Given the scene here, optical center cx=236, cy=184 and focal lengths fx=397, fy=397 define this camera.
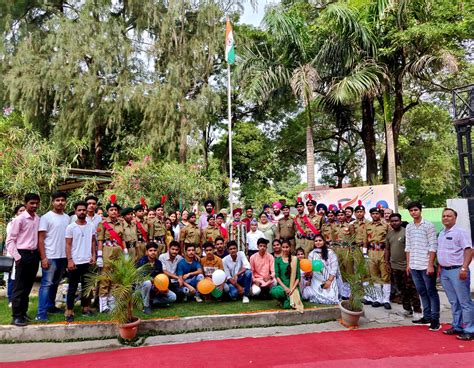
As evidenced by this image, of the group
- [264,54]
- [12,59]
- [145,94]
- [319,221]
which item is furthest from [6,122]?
[319,221]

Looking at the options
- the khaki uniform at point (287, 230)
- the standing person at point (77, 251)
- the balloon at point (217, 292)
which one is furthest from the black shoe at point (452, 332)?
the standing person at point (77, 251)

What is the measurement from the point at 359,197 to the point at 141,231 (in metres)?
6.66

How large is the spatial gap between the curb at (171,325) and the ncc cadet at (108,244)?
668 mm

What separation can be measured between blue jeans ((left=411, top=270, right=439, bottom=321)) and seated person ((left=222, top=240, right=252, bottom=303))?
246cm

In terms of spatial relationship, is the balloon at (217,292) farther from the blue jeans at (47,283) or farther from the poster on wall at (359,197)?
the poster on wall at (359,197)

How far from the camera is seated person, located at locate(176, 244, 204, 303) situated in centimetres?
624

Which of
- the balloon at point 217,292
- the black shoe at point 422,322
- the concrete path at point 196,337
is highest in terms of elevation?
the balloon at point 217,292

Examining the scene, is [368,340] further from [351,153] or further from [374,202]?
[351,153]

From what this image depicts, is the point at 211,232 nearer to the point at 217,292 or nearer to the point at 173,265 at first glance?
the point at 173,265

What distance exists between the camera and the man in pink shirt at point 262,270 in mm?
6377

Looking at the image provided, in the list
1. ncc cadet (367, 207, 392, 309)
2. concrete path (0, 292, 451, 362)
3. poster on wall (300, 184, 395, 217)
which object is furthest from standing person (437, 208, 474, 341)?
poster on wall (300, 184, 395, 217)

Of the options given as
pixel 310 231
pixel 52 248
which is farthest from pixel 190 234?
pixel 52 248

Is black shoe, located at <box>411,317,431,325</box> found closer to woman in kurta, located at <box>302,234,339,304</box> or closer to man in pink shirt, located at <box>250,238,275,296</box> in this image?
woman in kurta, located at <box>302,234,339,304</box>

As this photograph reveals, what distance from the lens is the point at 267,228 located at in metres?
8.12
